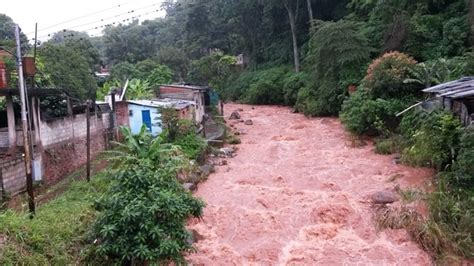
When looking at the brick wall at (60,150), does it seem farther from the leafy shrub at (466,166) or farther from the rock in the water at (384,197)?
the leafy shrub at (466,166)

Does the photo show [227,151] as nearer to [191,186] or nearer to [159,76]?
[191,186]

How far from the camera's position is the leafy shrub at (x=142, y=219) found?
690cm

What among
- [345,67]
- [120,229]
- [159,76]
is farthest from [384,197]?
[159,76]

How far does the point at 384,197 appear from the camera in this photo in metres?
11.4

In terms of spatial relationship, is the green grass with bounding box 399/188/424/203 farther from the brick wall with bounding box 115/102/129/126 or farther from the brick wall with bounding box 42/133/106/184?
the brick wall with bounding box 115/102/129/126

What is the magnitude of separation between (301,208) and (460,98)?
208 inches

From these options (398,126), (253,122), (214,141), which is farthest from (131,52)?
(398,126)

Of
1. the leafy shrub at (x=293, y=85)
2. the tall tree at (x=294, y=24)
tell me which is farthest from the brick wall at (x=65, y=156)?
the tall tree at (x=294, y=24)

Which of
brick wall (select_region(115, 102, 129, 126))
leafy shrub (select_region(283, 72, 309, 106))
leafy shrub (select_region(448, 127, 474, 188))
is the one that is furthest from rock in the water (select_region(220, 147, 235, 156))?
leafy shrub (select_region(283, 72, 309, 106))

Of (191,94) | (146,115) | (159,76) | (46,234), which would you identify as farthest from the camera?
(159,76)

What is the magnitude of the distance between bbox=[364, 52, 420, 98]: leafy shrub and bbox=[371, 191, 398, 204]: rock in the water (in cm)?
698

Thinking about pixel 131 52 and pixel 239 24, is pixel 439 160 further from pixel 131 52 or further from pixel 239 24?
pixel 131 52

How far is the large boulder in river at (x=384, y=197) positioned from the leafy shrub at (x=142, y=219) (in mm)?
5689

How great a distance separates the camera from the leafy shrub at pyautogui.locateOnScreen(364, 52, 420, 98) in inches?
680
